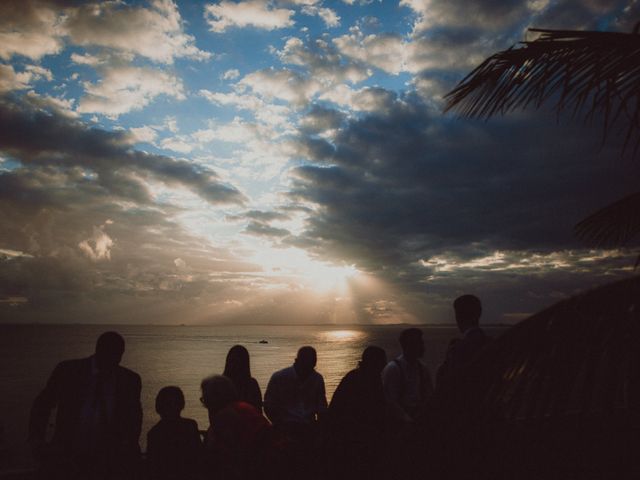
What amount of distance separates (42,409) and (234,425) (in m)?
1.75

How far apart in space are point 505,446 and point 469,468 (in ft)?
2.90

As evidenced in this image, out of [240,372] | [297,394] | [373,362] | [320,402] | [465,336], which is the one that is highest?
[465,336]

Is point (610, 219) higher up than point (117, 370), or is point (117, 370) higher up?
point (610, 219)

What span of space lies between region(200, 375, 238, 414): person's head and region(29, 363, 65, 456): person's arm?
4.12 ft

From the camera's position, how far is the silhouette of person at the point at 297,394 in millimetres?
5379

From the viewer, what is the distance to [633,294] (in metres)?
1.58

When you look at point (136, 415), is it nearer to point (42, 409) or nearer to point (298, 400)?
point (42, 409)

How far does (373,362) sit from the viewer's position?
482 centimetres

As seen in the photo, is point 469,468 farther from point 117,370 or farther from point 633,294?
point 117,370

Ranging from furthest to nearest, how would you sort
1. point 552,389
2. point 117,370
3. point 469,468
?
1. point 117,370
2. point 469,468
3. point 552,389

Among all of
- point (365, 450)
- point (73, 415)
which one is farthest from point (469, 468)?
point (73, 415)

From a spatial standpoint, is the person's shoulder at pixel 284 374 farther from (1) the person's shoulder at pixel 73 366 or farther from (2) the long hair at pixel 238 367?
(1) the person's shoulder at pixel 73 366

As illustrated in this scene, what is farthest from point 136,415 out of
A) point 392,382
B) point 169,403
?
point 392,382

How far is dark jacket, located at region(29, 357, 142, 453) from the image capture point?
11.4 ft
